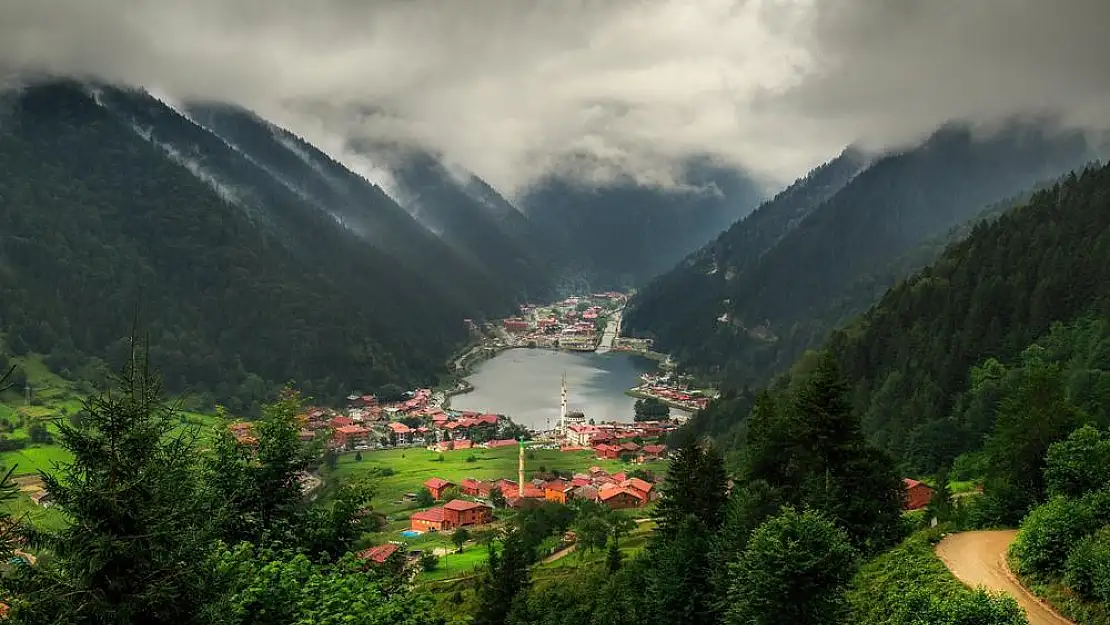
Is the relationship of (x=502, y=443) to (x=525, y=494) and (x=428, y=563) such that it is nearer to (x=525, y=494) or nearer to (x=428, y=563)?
(x=525, y=494)

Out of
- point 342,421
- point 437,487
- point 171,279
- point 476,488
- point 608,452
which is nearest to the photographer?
point 437,487

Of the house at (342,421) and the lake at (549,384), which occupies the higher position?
the lake at (549,384)

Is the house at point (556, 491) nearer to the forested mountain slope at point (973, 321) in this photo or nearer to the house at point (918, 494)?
the forested mountain slope at point (973, 321)

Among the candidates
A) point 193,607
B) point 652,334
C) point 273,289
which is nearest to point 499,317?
point 652,334

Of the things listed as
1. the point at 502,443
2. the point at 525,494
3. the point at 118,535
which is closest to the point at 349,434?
the point at 502,443

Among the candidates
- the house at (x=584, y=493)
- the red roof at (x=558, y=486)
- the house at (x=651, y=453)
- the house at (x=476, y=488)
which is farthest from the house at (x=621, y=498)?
the house at (x=651, y=453)

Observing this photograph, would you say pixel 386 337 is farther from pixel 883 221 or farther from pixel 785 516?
pixel 785 516
